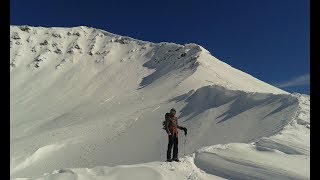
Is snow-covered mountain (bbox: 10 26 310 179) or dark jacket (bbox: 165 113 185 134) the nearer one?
snow-covered mountain (bbox: 10 26 310 179)

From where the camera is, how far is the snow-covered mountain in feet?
36.5

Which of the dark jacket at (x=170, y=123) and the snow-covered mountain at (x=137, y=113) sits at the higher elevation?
the snow-covered mountain at (x=137, y=113)

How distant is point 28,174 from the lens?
90.0ft

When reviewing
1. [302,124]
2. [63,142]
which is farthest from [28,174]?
[302,124]

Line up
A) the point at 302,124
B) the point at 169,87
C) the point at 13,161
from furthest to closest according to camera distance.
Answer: the point at 169,87
the point at 13,161
the point at 302,124

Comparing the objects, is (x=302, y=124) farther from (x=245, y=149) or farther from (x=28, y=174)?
(x=28, y=174)

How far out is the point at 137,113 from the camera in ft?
124

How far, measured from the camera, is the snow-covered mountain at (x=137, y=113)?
11125 millimetres

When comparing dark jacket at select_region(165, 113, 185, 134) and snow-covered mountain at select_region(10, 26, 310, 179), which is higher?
snow-covered mountain at select_region(10, 26, 310, 179)

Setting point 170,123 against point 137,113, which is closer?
point 170,123

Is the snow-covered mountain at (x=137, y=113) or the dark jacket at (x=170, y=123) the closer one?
the snow-covered mountain at (x=137, y=113)
